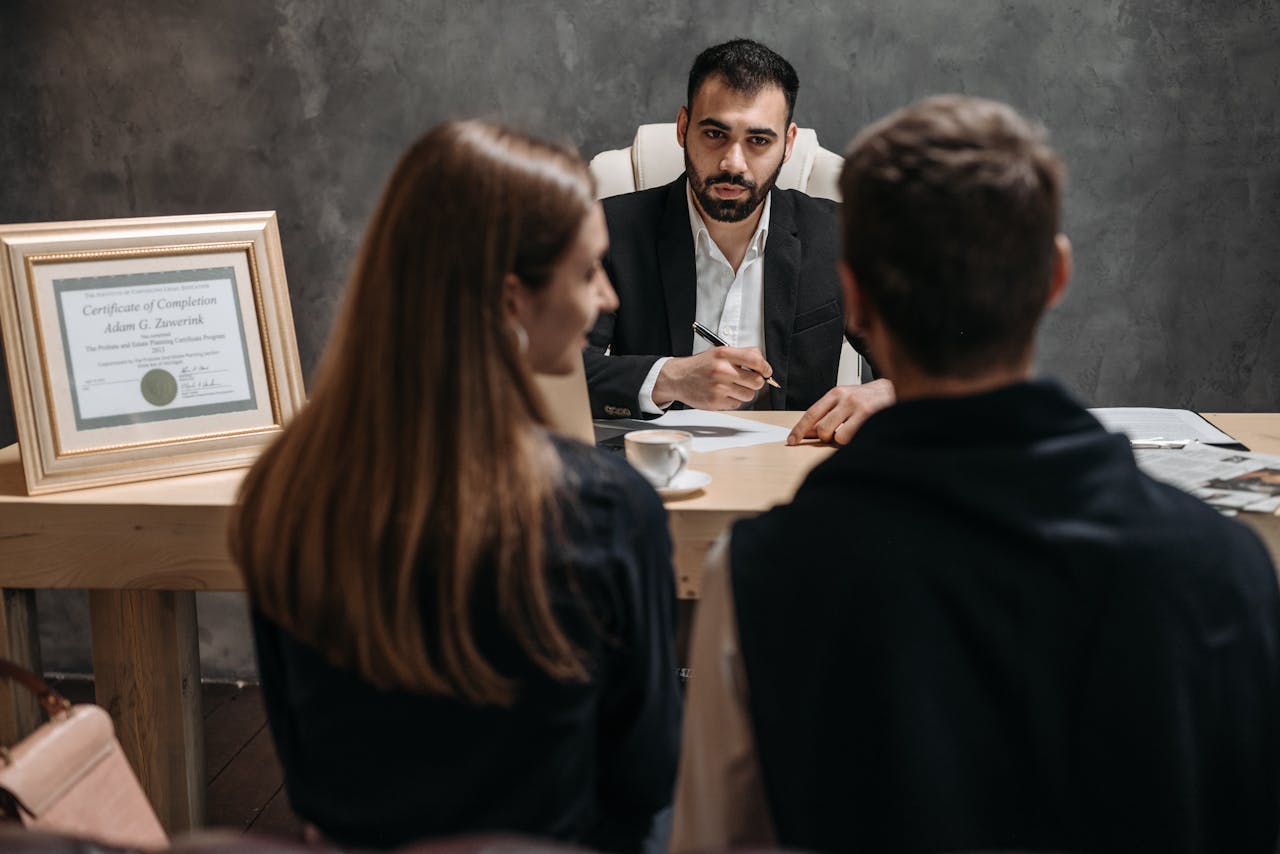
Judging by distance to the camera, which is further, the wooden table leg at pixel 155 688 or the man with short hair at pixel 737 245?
the man with short hair at pixel 737 245

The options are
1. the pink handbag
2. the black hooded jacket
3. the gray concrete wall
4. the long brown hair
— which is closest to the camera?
the black hooded jacket

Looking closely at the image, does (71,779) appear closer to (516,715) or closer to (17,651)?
(17,651)

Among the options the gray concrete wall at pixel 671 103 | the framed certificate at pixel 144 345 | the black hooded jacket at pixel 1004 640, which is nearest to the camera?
the black hooded jacket at pixel 1004 640

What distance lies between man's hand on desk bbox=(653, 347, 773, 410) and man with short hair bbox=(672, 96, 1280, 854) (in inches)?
43.0

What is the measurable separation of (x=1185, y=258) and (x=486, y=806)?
2.49 metres

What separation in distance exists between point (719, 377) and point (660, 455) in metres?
0.52

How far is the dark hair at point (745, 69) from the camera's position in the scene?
241 centimetres

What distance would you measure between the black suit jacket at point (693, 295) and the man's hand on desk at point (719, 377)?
490mm

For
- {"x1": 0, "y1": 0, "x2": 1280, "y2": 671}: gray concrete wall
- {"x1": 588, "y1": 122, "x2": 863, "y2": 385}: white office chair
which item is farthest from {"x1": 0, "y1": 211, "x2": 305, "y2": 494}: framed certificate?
{"x1": 0, "y1": 0, "x2": 1280, "y2": 671}: gray concrete wall

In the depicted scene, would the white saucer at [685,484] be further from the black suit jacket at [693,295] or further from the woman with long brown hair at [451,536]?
the black suit jacket at [693,295]

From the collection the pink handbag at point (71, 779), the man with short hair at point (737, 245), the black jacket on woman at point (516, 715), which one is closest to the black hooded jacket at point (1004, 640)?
the black jacket on woman at point (516, 715)

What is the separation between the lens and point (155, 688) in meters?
1.72

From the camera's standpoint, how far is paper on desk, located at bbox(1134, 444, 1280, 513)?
4.47ft

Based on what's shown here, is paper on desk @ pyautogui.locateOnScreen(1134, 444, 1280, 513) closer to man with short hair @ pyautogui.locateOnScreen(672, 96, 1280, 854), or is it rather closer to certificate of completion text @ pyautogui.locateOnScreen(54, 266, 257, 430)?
man with short hair @ pyautogui.locateOnScreen(672, 96, 1280, 854)
